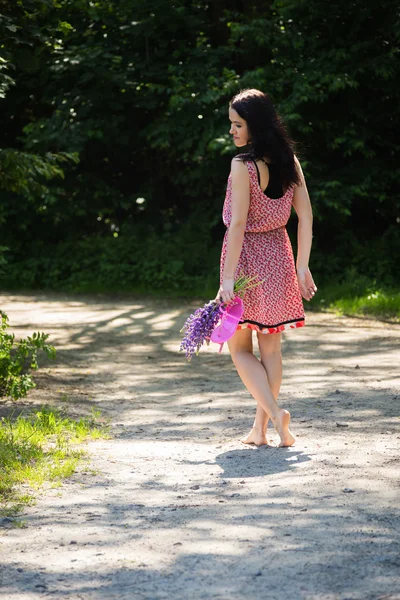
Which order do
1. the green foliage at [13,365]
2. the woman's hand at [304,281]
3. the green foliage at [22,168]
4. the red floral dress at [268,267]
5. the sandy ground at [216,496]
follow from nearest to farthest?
1. the sandy ground at [216,496]
2. the red floral dress at [268,267]
3. the woman's hand at [304,281]
4. the green foliage at [13,365]
5. the green foliage at [22,168]

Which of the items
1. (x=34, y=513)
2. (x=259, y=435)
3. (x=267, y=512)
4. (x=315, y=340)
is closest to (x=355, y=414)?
(x=259, y=435)

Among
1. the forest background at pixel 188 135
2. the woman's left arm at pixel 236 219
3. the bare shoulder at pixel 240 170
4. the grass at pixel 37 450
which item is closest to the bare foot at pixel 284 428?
the woman's left arm at pixel 236 219

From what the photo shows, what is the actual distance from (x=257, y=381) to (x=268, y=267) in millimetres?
641

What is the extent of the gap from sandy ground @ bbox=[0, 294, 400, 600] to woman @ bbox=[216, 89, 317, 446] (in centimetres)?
44

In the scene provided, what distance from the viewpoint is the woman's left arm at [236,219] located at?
488cm

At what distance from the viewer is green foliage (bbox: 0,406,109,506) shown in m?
4.62

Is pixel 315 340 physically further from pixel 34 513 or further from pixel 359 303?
pixel 34 513

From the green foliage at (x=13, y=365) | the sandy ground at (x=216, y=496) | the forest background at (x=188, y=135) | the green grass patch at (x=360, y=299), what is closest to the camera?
the sandy ground at (x=216, y=496)

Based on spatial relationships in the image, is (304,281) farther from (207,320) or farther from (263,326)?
(207,320)

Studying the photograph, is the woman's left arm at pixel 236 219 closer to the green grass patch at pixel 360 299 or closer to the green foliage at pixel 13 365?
the green foliage at pixel 13 365

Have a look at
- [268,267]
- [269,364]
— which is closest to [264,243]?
[268,267]

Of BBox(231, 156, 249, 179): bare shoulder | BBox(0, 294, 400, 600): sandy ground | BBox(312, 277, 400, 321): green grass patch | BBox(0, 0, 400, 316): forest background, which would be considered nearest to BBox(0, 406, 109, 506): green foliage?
BBox(0, 294, 400, 600): sandy ground

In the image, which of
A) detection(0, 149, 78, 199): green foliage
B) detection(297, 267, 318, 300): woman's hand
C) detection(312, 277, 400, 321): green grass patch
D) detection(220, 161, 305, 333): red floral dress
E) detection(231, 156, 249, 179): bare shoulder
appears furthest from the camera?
detection(312, 277, 400, 321): green grass patch

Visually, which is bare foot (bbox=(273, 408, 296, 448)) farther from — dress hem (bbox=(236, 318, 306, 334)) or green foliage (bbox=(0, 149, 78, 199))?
green foliage (bbox=(0, 149, 78, 199))
